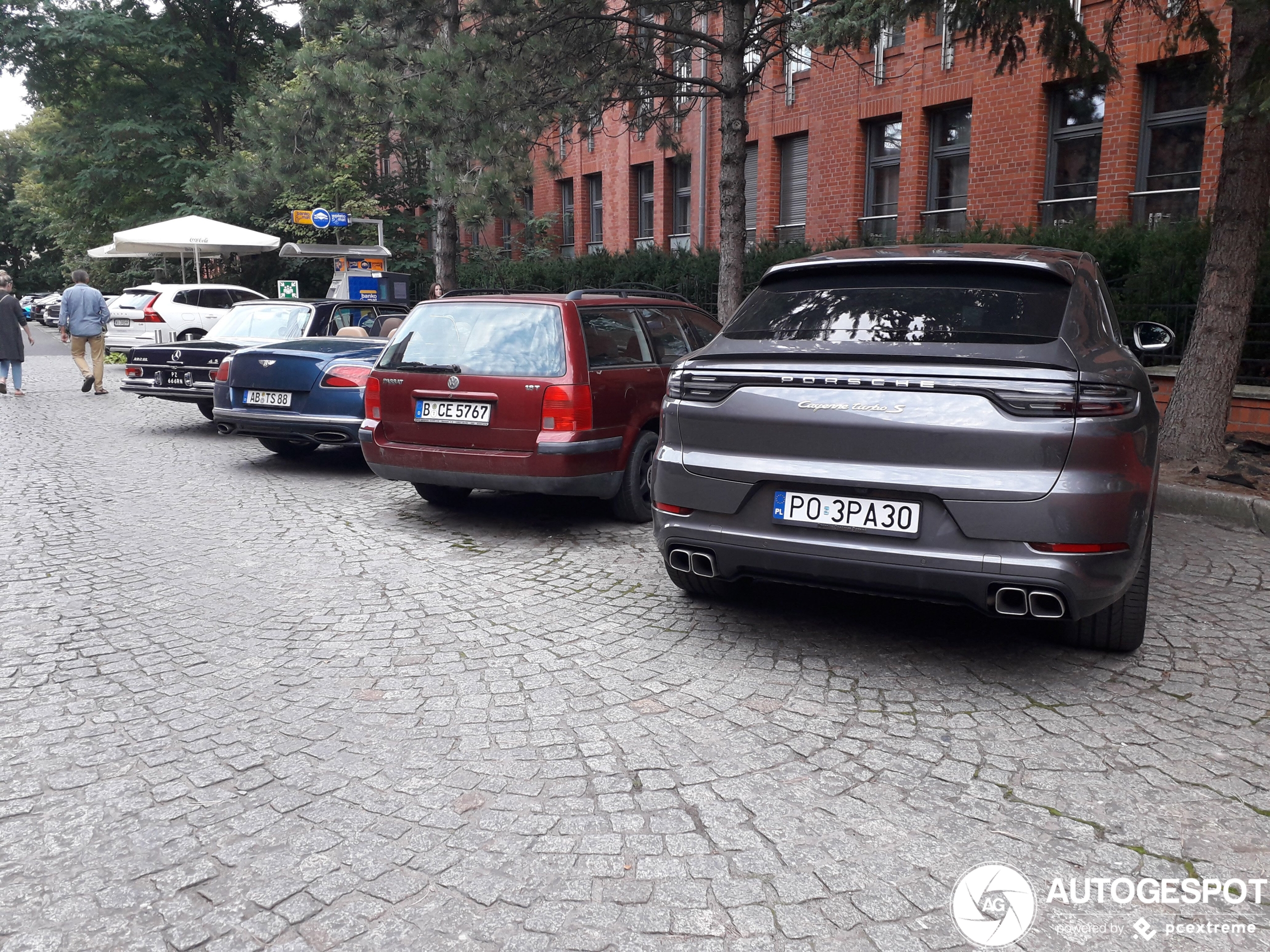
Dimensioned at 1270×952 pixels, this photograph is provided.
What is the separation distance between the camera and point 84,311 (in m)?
16.8

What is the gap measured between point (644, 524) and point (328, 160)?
1336cm

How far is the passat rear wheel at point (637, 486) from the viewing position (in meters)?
7.17

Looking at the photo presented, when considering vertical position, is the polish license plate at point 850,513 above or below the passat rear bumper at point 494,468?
above

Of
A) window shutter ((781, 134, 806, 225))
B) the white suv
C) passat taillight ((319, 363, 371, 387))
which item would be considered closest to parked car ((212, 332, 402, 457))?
passat taillight ((319, 363, 371, 387))

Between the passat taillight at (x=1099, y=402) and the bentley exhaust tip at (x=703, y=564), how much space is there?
1.58m

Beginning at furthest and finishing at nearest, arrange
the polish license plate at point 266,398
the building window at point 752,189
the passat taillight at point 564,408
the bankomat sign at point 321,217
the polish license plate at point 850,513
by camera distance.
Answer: the building window at point 752,189, the bankomat sign at point 321,217, the polish license plate at point 266,398, the passat taillight at point 564,408, the polish license plate at point 850,513

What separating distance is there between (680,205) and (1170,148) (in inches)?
515

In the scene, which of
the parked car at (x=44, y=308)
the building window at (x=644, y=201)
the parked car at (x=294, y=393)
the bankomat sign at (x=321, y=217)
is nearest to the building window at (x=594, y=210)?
the building window at (x=644, y=201)

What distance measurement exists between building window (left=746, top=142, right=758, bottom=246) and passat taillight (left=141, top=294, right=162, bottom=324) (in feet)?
40.8

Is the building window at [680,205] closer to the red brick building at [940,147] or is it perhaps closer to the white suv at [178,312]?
the red brick building at [940,147]

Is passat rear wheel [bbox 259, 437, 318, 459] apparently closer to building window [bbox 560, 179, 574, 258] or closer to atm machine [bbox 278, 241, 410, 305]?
atm machine [bbox 278, 241, 410, 305]

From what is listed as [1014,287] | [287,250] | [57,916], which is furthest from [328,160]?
[57,916]

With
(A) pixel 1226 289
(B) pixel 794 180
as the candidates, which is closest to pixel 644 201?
(B) pixel 794 180

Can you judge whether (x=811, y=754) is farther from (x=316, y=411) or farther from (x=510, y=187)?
(x=510, y=187)
